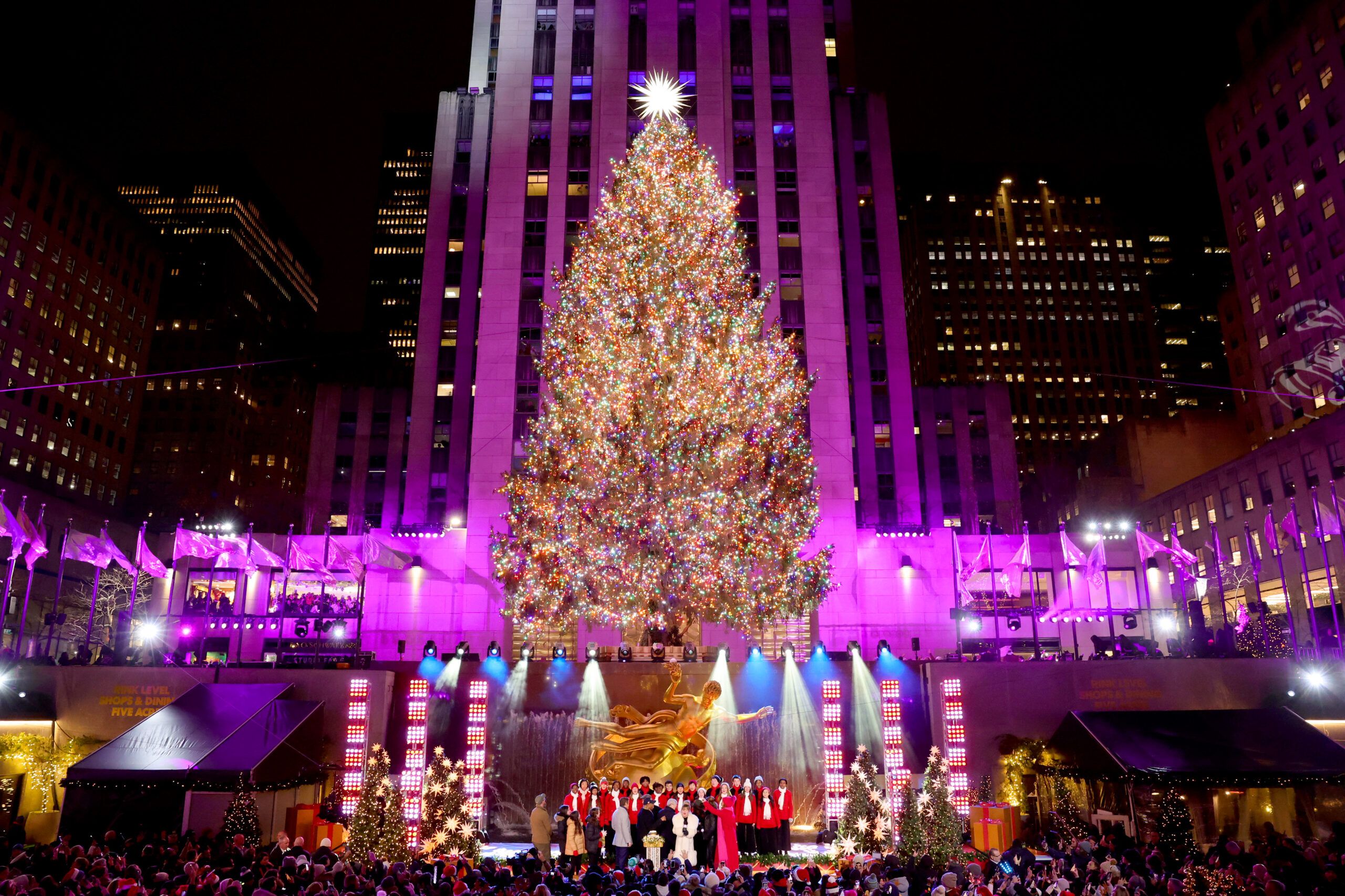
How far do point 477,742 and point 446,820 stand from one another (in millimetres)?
4785

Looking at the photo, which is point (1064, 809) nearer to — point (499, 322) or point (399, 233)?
point (499, 322)

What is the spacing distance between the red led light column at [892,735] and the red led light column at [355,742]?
14.5 m

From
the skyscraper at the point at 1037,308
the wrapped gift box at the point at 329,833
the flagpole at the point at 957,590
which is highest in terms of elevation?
the skyscraper at the point at 1037,308

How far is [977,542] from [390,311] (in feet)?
383

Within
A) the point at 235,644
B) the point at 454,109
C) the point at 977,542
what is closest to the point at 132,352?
the point at 454,109

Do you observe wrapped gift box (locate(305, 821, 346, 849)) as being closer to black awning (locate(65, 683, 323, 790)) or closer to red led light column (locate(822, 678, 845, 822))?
black awning (locate(65, 683, 323, 790))

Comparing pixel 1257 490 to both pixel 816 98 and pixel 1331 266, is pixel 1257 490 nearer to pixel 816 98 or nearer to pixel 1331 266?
pixel 1331 266

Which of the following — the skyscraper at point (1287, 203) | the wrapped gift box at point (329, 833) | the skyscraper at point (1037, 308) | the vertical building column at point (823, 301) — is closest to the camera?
the wrapped gift box at point (329, 833)

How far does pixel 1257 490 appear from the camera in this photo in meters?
54.0

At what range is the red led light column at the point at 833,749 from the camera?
26.3 metres

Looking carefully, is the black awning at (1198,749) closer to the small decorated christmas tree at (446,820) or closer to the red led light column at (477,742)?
the small decorated christmas tree at (446,820)

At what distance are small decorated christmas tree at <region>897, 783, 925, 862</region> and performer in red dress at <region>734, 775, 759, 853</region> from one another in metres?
3.38

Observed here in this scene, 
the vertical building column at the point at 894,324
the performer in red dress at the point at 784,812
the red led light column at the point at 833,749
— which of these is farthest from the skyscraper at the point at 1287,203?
the performer in red dress at the point at 784,812

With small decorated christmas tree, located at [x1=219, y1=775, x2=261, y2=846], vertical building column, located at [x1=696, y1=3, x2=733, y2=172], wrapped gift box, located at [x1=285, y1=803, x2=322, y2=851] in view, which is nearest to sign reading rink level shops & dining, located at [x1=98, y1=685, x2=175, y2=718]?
small decorated christmas tree, located at [x1=219, y1=775, x2=261, y2=846]
